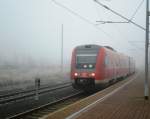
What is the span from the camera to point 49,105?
15344 millimetres

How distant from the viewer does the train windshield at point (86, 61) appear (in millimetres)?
20641

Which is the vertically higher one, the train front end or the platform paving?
the train front end

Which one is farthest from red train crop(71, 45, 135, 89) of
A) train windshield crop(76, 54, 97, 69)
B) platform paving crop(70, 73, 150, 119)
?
A: platform paving crop(70, 73, 150, 119)

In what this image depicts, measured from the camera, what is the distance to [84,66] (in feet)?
67.8

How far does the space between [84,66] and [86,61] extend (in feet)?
1.22

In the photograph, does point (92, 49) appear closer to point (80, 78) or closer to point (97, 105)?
point (80, 78)

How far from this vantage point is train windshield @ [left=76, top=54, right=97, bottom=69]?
20.6m

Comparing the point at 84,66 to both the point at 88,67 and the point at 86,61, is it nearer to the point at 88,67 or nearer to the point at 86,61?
the point at 88,67

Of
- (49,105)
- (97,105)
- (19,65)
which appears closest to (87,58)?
(49,105)

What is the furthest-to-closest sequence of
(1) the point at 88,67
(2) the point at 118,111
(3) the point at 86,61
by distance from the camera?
(3) the point at 86,61, (1) the point at 88,67, (2) the point at 118,111

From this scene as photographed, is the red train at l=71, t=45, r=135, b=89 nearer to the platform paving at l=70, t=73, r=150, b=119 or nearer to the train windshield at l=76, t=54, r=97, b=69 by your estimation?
the train windshield at l=76, t=54, r=97, b=69

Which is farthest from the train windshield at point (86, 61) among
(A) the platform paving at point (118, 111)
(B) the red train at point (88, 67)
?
(A) the platform paving at point (118, 111)

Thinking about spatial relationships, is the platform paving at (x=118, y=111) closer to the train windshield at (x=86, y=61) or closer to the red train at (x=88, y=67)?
the red train at (x=88, y=67)

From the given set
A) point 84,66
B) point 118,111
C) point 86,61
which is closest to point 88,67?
point 84,66
